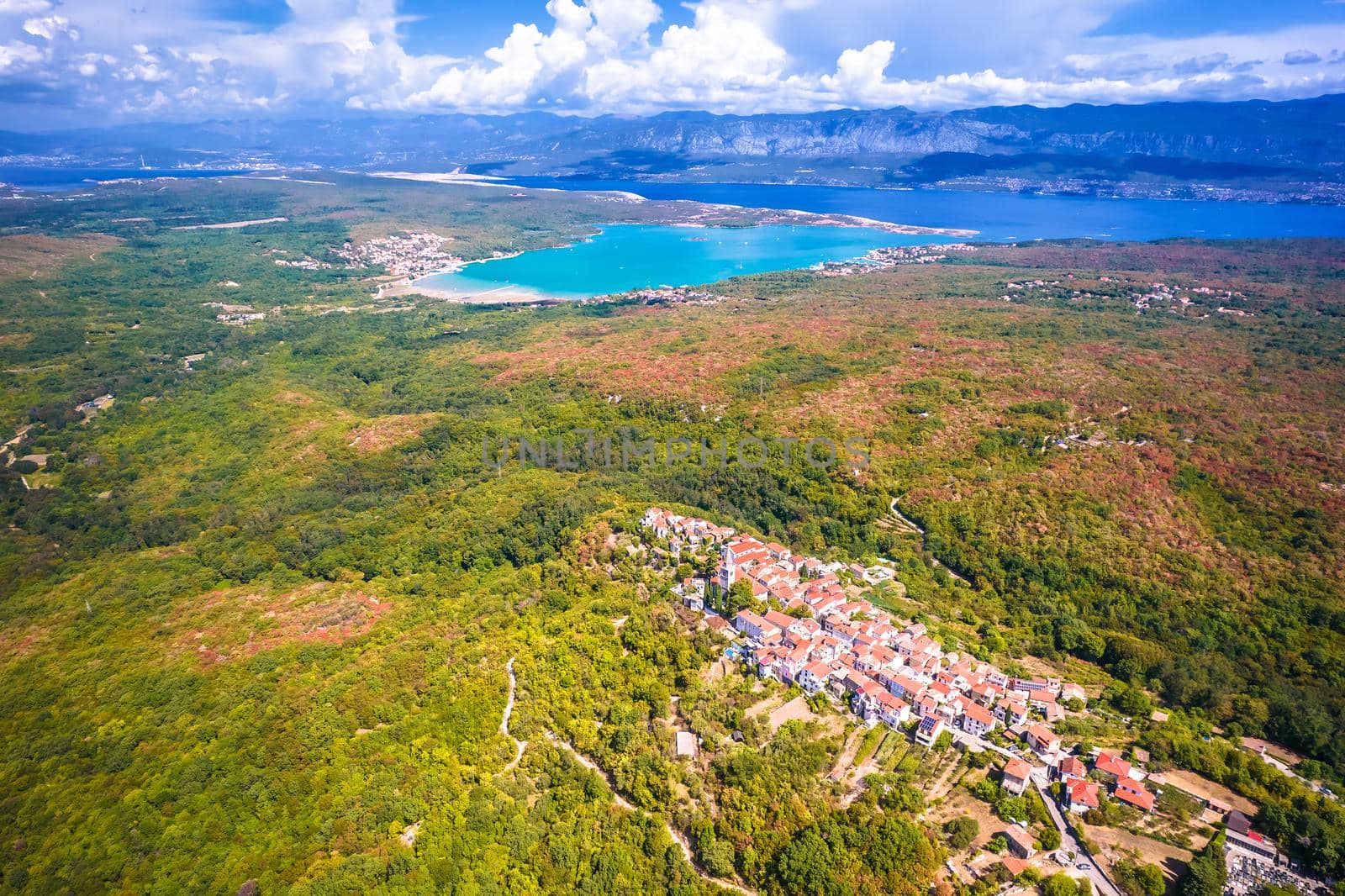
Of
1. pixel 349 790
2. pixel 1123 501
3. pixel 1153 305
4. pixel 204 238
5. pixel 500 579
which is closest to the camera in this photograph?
pixel 349 790

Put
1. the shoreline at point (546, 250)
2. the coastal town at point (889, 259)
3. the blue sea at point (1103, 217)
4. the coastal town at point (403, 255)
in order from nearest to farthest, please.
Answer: the shoreline at point (546, 250) → the coastal town at point (889, 259) → the coastal town at point (403, 255) → the blue sea at point (1103, 217)

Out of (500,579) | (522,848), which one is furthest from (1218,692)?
(500,579)

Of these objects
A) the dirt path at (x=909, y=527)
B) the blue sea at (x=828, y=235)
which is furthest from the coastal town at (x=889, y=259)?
the dirt path at (x=909, y=527)

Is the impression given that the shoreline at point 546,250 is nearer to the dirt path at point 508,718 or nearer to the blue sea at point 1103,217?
the blue sea at point 1103,217

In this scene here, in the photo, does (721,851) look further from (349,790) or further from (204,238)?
(204,238)

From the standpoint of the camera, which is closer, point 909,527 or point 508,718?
point 508,718

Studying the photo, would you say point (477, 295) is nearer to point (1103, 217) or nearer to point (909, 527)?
point (909, 527)

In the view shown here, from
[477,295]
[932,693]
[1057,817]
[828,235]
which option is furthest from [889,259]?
[1057,817]
